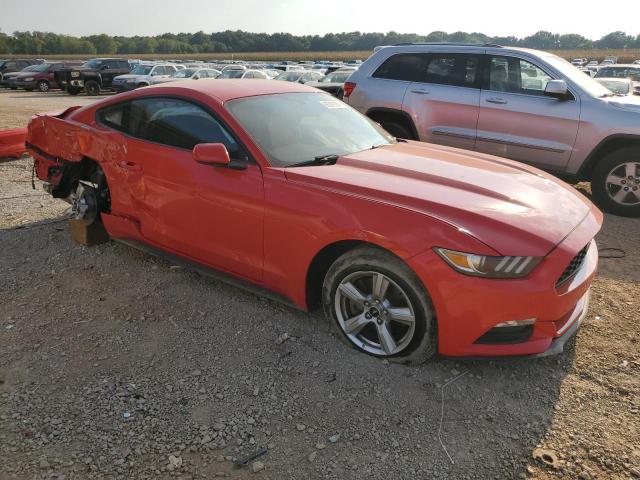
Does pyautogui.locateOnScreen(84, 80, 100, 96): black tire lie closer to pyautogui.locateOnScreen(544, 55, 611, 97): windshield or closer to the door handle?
pyautogui.locateOnScreen(544, 55, 611, 97): windshield

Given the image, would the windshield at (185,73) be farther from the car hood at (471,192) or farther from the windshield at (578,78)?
the car hood at (471,192)

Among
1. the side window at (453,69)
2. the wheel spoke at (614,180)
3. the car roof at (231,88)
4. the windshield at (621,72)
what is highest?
the windshield at (621,72)

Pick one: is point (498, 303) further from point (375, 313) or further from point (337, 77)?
point (337, 77)

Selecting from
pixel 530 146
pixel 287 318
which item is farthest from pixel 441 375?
pixel 530 146

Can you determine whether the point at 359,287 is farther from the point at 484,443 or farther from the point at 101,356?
the point at 101,356

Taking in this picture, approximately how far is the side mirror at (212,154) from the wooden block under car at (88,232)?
1.90m

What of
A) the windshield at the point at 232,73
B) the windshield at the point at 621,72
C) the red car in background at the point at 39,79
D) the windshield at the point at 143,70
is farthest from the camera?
the red car in background at the point at 39,79

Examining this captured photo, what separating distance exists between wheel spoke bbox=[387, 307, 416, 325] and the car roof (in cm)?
191

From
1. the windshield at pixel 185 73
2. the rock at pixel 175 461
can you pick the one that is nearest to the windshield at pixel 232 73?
the windshield at pixel 185 73

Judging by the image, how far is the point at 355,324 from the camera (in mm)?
3115

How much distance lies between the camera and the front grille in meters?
2.71

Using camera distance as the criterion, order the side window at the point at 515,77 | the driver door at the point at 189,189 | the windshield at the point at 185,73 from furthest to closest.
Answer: the windshield at the point at 185,73 < the side window at the point at 515,77 < the driver door at the point at 189,189

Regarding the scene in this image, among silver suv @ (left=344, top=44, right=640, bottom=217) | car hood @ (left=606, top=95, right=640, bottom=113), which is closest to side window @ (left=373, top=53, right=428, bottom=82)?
silver suv @ (left=344, top=44, right=640, bottom=217)

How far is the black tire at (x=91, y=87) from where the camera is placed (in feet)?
85.6
